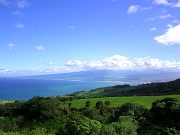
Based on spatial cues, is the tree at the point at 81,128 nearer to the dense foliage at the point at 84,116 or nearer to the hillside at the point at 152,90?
the dense foliage at the point at 84,116

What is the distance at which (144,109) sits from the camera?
41438 millimetres

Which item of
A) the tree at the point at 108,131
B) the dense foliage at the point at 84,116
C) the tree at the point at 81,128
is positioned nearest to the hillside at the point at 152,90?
the dense foliage at the point at 84,116

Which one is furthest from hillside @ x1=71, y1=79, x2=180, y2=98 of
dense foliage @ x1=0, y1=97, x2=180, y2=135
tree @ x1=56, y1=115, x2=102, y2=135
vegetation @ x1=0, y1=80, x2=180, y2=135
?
tree @ x1=56, y1=115, x2=102, y2=135

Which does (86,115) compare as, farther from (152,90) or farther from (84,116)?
(152,90)

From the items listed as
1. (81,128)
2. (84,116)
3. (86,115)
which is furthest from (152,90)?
(81,128)

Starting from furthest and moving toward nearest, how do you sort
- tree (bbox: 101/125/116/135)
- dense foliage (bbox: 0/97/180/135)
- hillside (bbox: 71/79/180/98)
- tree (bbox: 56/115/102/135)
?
hillside (bbox: 71/79/180/98), dense foliage (bbox: 0/97/180/135), tree (bbox: 56/115/102/135), tree (bbox: 101/125/116/135)

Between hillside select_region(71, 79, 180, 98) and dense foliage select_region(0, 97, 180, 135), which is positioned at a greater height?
hillside select_region(71, 79, 180, 98)

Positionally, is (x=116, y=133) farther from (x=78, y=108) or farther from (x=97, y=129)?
(x=78, y=108)

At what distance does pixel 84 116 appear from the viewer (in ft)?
115

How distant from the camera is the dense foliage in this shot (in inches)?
1422

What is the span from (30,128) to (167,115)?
50.2 feet

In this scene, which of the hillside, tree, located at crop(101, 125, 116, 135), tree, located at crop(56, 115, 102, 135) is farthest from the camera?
the hillside

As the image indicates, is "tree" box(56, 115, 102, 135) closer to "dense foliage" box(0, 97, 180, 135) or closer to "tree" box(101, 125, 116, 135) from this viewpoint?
"tree" box(101, 125, 116, 135)

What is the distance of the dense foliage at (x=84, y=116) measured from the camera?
36131mm
